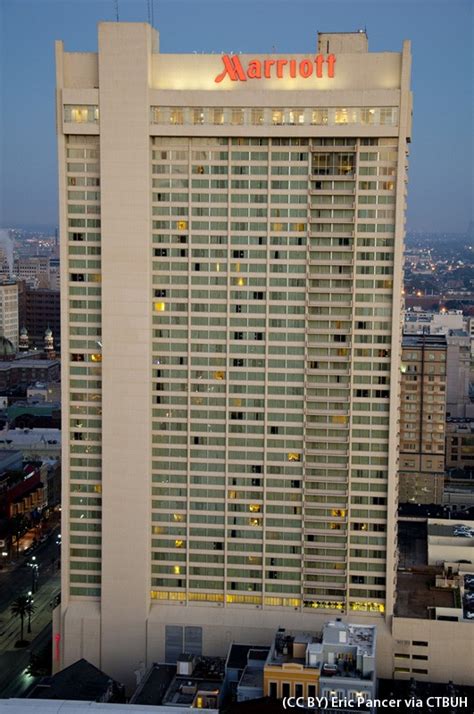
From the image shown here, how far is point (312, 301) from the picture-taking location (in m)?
45.2

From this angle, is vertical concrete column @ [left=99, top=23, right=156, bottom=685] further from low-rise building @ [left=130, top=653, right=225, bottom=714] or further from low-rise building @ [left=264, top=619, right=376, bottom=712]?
low-rise building @ [left=264, top=619, right=376, bottom=712]

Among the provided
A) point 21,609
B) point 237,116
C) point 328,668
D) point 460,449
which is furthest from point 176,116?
point 460,449

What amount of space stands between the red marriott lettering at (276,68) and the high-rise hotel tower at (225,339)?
92mm

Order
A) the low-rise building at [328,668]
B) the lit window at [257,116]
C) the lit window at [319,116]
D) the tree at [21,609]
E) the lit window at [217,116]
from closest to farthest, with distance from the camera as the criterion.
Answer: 1. the low-rise building at [328,668]
2. the lit window at [319,116]
3. the lit window at [257,116]
4. the lit window at [217,116]
5. the tree at [21,609]

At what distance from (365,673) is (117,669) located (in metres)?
12.4

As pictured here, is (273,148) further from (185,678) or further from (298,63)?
(185,678)

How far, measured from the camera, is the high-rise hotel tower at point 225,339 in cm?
4428

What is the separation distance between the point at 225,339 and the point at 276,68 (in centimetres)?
1141

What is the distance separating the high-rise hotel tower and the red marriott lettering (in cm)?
9

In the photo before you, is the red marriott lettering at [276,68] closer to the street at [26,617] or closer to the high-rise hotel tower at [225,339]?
the high-rise hotel tower at [225,339]

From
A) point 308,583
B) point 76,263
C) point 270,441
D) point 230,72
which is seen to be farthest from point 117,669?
point 230,72

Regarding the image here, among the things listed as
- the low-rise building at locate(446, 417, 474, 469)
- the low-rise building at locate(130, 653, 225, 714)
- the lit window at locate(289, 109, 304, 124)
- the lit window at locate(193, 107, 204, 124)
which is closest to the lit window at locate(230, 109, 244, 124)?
the lit window at locate(193, 107, 204, 124)

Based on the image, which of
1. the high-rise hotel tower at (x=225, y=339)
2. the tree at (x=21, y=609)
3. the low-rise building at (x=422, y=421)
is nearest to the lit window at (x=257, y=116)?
the high-rise hotel tower at (x=225, y=339)

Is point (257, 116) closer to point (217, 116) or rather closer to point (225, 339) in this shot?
point (217, 116)
